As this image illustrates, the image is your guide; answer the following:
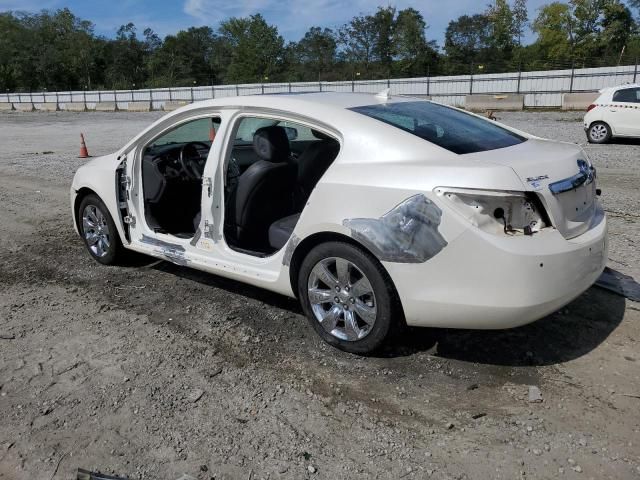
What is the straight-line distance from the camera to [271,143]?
12.9ft

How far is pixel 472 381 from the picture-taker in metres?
3.17

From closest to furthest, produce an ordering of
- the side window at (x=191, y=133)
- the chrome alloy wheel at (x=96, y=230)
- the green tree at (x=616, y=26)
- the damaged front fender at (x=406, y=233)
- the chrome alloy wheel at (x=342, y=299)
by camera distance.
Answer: the damaged front fender at (x=406, y=233)
the chrome alloy wheel at (x=342, y=299)
the side window at (x=191, y=133)
the chrome alloy wheel at (x=96, y=230)
the green tree at (x=616, y=26)

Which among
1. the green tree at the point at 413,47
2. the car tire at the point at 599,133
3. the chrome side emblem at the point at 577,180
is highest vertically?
the green tree at the point at 413,47

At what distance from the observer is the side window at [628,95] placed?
13391mm

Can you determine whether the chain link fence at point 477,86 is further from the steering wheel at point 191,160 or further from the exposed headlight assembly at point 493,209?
the exposed headlight assembly at point 493,209

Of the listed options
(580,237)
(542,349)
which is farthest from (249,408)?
(580,237)

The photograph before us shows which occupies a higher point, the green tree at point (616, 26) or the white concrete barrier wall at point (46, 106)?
the green tree at point (616, 26)

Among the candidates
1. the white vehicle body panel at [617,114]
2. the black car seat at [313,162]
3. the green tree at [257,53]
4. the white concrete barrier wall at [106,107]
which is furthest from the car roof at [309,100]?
the green tree at [257,53]

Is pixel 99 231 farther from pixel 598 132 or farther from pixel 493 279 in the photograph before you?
pixel 598 132

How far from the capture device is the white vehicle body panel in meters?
13.2

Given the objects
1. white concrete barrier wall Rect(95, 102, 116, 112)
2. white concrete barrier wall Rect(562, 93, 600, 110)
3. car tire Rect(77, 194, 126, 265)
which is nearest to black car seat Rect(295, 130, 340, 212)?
car tire Rect(77, 194, 126, 265)

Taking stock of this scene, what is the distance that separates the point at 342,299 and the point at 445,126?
133cm

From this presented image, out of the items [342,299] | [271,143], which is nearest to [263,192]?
[271,143]

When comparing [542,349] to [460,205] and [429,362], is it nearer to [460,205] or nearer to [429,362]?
[429,362]
